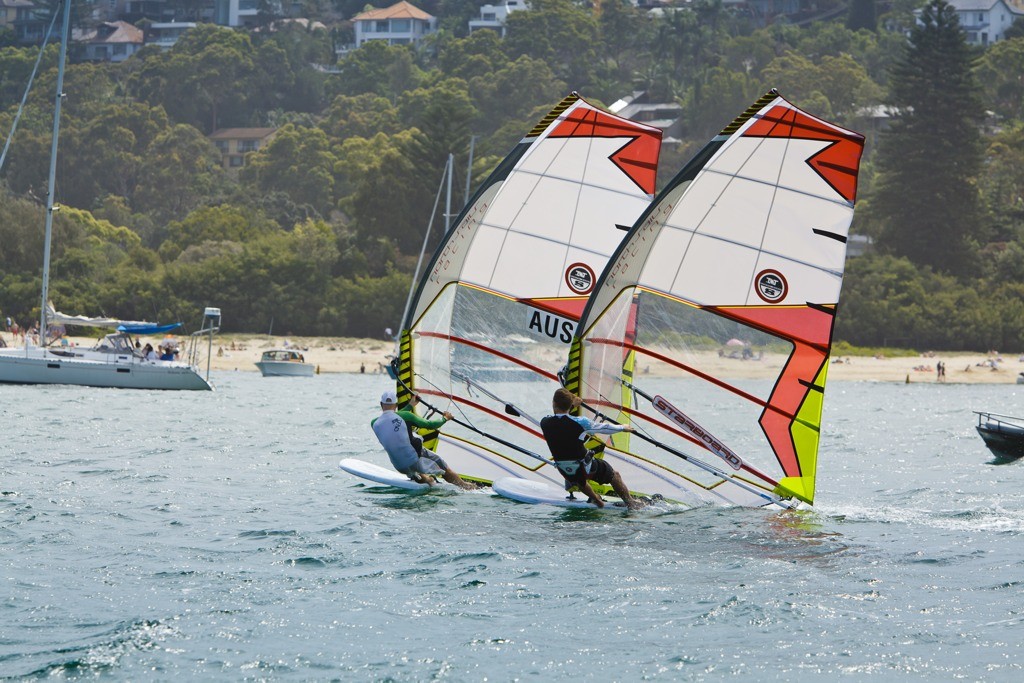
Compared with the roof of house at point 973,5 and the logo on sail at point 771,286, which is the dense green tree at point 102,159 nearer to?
the roof of house at point 973,5

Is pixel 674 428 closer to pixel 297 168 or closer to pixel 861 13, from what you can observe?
pixel 297 168

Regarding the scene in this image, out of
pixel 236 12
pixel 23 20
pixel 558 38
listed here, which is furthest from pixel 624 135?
pixel 23 20

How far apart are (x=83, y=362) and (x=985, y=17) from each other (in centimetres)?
11547

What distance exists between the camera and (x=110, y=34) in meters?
155

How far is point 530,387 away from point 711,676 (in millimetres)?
7422

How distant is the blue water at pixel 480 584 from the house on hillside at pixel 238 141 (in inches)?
4160

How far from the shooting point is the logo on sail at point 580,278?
1669 cm

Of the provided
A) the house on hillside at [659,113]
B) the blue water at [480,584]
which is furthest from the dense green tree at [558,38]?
the blue water at [480,584]

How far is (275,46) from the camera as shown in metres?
133

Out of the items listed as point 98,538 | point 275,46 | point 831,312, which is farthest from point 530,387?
point 275,46

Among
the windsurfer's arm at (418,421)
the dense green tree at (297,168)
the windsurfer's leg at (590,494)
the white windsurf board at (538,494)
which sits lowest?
the white windsurf board at (538,494)

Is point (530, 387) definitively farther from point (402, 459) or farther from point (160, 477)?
point (160, 477)

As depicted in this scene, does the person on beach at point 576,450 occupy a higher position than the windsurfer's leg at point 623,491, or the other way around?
the person on beach at point 576,450

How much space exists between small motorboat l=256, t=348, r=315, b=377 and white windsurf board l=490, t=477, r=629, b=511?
125 ft
